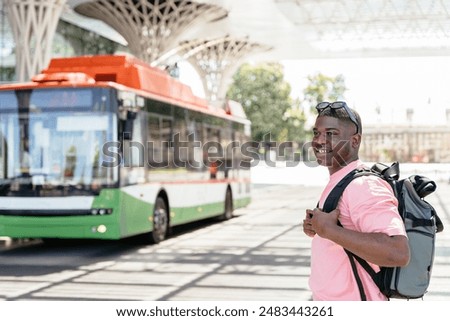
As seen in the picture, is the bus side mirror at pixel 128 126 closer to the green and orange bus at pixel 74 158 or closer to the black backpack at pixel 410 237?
the green and orange bus at pixel 74 158

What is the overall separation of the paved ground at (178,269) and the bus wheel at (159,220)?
0.19 m

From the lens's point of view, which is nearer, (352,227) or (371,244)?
(371,244)

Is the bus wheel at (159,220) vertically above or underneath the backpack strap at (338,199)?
underneath

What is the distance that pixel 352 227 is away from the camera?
2.76m

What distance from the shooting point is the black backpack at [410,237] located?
2697 millimetres

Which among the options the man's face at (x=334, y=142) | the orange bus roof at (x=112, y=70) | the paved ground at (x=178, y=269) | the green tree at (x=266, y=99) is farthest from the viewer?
the green tree at (x=266, y=99)

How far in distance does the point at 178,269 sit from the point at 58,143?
2419 millimetres

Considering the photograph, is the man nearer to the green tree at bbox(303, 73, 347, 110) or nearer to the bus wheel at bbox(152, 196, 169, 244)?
the bus wheel at bbox(152, 196, 169, 244)

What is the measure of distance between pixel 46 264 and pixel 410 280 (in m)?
9.37

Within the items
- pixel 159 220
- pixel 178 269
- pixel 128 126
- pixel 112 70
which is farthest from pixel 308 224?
pixel 159 220

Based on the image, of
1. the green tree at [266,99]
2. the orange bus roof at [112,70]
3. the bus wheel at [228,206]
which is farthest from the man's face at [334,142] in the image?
the green tree at [266,99]

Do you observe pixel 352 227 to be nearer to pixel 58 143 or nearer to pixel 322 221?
pixel 322 221

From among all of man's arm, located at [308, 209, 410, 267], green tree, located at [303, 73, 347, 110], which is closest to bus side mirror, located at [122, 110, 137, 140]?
man's arm, located at [308, 209, 410, 267]

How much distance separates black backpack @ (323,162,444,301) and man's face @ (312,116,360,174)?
86mm
